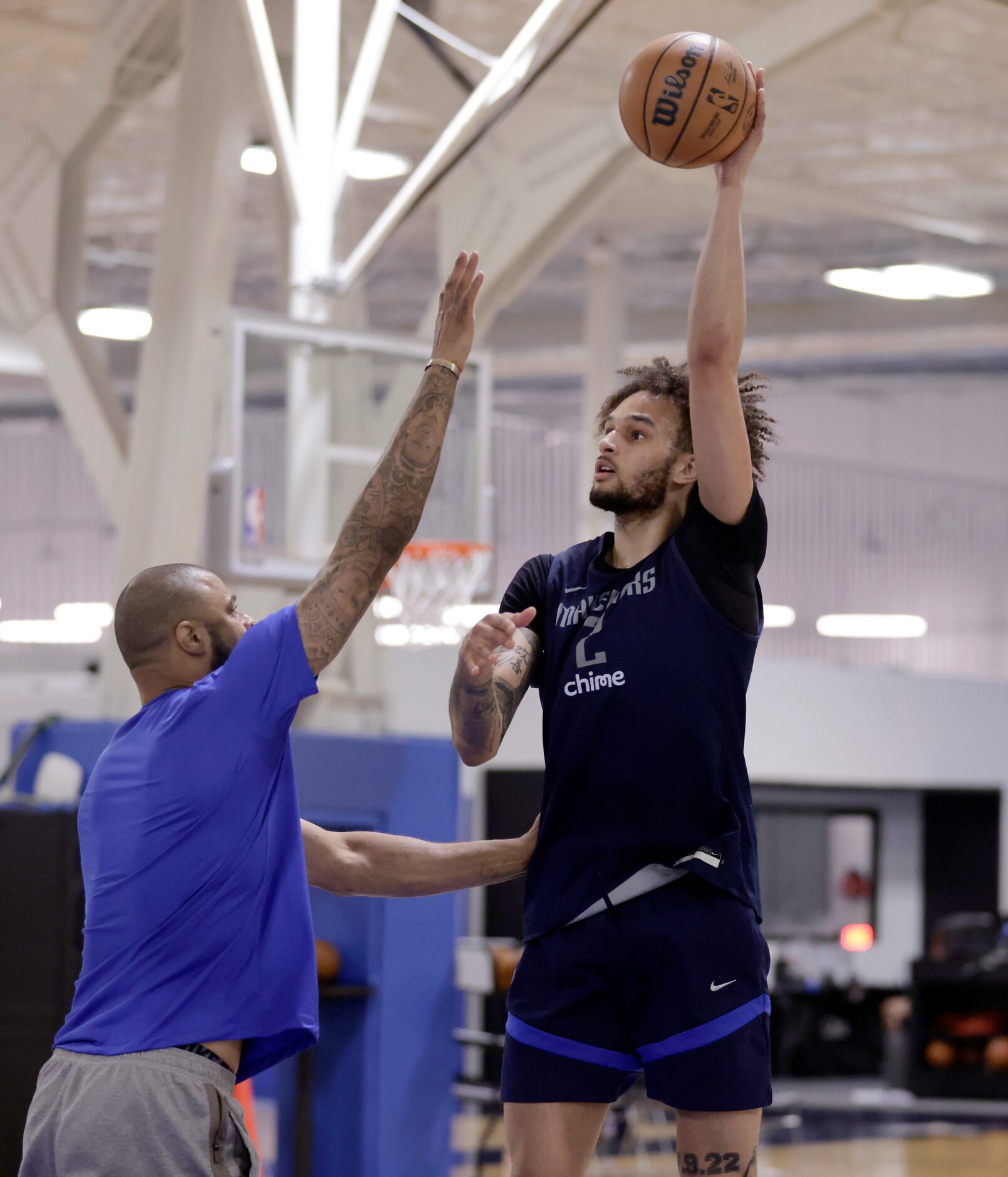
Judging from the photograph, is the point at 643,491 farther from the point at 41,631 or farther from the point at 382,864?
the point at 41,631

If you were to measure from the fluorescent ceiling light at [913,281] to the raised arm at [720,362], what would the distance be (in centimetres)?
1227

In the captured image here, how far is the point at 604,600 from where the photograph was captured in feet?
11.8

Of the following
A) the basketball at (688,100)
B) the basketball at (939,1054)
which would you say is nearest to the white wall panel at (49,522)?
the basketball at (939,1054)

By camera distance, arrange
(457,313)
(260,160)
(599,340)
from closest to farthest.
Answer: (457,313) → (260,160) → (599,340)

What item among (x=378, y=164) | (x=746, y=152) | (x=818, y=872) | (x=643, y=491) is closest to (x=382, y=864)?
(x=643, y=491)

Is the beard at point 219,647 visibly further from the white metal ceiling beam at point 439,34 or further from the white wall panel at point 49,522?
the white wall panel at point 49,522

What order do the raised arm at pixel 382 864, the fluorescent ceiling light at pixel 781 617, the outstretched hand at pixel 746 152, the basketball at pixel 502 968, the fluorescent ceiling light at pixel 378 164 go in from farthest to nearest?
the fluorescent ceiling light at pixel 781 617
the fluorescent ceiling light at pixel 378 164
the basketball at pixel 502 968
the raised arm at pixel 382 864
the outstretched hand at pixel 746 152

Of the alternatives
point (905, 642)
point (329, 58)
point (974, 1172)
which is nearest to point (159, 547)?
point (329, 58)

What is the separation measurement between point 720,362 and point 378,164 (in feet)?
36.1

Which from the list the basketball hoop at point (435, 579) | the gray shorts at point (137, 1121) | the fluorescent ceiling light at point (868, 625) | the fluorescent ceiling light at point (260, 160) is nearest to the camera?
the gray shorts at point (137, 1121)

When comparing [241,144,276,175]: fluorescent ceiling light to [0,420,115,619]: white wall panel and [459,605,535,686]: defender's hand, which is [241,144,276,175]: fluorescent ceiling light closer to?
[459,605,535,686]: defender's hand

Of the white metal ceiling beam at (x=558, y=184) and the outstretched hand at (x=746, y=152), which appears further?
the white metal ceiling beam at (x=558, y=184)

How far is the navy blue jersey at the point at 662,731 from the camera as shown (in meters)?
3.40

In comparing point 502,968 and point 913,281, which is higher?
point 913,281
